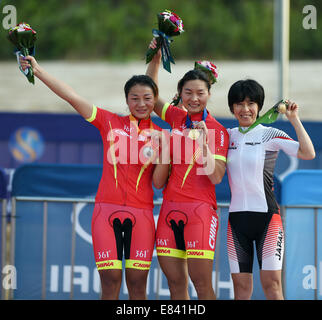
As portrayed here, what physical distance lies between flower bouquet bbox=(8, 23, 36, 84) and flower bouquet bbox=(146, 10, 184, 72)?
2.85ft

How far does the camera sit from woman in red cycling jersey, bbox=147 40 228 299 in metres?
3.96

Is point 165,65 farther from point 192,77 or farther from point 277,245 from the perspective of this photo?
point 277,245

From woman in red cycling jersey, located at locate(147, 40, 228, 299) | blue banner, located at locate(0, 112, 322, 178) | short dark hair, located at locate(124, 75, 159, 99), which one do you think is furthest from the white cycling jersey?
blue banner, located at locate(0, 112, 322, 178)

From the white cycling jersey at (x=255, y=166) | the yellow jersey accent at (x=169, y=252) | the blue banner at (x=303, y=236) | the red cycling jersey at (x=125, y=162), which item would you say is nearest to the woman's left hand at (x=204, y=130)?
the white cycling jersey at (x=255, y=166)

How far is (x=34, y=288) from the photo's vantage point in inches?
203

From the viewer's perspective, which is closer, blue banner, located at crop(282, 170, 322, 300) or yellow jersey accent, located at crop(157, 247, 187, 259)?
yellow jersey accent, located at crop(157, 247, 187, 259)

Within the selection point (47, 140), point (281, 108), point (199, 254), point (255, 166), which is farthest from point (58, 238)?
point (47, 140)

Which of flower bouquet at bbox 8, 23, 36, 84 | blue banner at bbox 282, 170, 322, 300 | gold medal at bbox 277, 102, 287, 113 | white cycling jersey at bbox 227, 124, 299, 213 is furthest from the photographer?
blue banner at bbox 282, 170, 322, 300

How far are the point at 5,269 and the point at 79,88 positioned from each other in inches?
648

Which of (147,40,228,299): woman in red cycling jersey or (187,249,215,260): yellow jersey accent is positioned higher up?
(147,40,228,299): woman in red cycling jersey

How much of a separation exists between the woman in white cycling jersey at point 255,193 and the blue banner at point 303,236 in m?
0.86

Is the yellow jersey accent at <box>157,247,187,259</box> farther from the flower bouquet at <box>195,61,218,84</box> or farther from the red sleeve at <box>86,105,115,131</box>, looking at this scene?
the flower bouquet at <box>195,61,218,84</box>

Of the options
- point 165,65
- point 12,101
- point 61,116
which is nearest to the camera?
point 165,65
